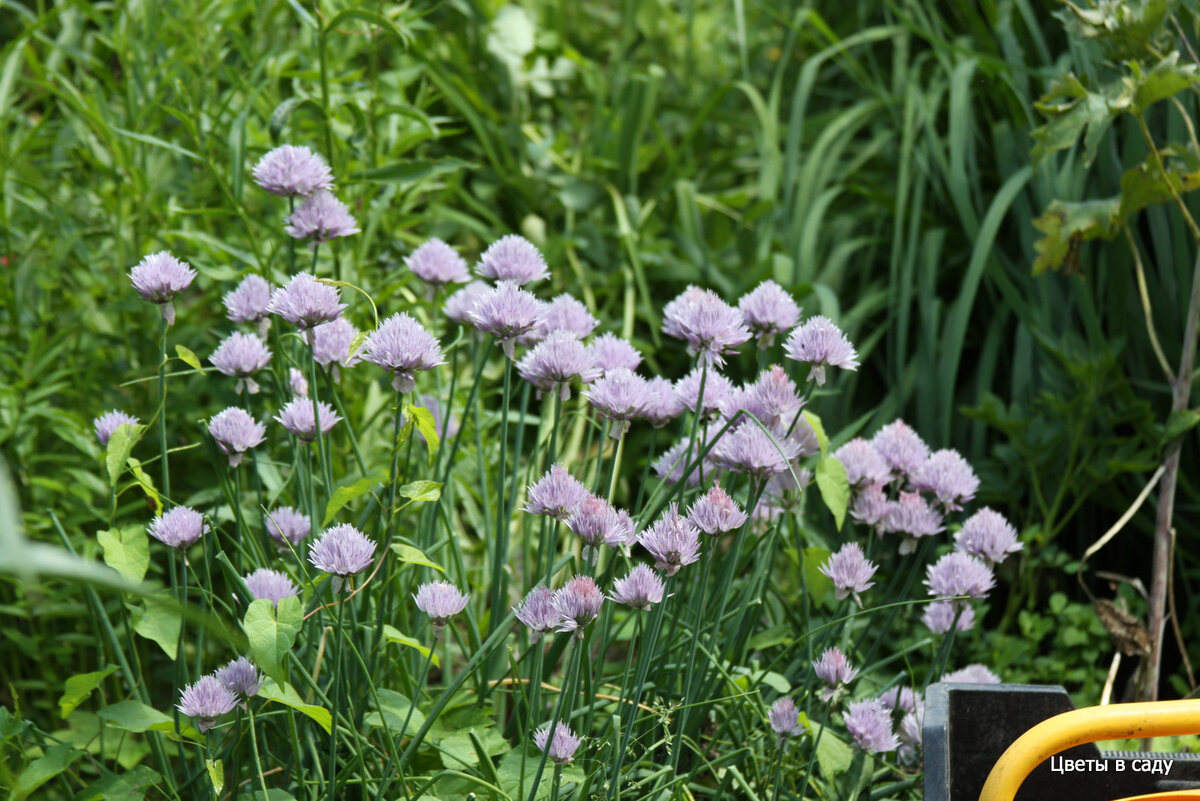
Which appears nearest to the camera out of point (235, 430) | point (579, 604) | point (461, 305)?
point (579, 604)

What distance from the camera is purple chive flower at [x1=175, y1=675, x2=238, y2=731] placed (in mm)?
903

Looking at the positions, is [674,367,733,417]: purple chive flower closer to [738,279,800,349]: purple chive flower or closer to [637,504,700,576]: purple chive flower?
Answer: [738,279,800,349]: purple chive flower

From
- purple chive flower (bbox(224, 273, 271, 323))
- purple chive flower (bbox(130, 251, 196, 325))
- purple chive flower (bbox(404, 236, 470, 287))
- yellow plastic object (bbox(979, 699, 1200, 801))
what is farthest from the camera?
purple chive flower (bbox(404, 236, 470, 287))

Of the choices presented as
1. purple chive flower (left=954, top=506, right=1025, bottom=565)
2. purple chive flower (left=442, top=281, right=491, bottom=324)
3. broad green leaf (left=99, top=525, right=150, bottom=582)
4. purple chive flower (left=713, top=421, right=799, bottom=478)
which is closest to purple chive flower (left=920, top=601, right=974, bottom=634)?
purple chive flower (left=954, top=506, right=1025, bottom=565)

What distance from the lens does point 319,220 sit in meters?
1.17

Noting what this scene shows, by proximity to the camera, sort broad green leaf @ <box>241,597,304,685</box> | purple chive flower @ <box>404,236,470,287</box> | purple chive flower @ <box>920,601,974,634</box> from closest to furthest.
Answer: broad green leaf @ <box>241,597,304,685</box>, purple chive flower @ <box>920,601,974,634</box>, purple chive flower @ <box>404,236,470,287</box>

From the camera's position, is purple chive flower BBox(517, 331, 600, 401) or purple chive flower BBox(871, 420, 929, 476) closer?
purple chive flower BBox(517, 331, 600, 401)

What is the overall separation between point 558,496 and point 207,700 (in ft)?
1.20

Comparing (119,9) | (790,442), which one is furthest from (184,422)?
(790,442)

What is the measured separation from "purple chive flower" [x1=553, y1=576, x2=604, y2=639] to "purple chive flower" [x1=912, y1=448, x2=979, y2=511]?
1.83 ft

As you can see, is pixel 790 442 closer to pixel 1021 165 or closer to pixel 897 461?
pixel 897 461

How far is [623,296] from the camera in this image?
2584 millimetres

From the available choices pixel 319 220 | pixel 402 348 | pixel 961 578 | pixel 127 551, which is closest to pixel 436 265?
pixel 319 220

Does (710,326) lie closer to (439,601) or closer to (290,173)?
(439,601)
